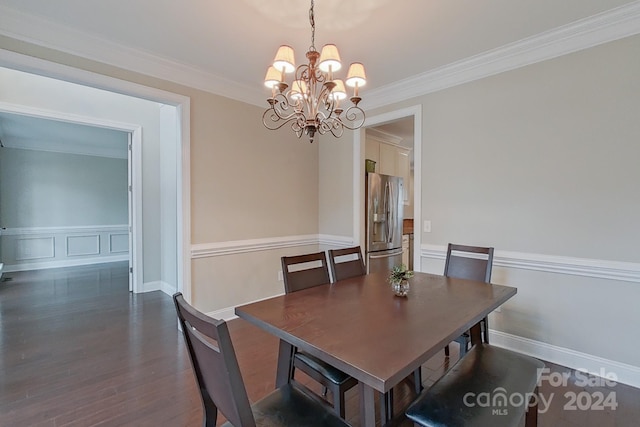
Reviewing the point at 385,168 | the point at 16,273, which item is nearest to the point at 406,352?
the point at 385,168

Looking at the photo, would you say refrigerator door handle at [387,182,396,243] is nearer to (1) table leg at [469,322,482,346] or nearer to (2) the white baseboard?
(1) table leg at [469,322,482,346]

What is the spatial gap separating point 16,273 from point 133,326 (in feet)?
14.9

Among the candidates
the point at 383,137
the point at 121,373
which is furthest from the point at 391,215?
the point at 121,373

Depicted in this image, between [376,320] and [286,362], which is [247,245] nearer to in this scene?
[286,362]

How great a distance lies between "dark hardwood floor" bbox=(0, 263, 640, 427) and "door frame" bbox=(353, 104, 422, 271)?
1.18 m

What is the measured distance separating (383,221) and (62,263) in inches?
276

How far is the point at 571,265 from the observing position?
2.32m

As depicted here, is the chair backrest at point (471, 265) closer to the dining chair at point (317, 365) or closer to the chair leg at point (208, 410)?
the dining chair at point (317, 365)

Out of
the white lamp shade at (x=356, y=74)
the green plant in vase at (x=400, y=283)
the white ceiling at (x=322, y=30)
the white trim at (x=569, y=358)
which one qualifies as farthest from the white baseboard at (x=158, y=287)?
the white trim at (x=569, y=358)

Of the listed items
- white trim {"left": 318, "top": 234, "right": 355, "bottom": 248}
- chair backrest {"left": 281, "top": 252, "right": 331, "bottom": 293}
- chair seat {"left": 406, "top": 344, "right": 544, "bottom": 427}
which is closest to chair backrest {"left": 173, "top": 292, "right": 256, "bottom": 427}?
chair seat {"left": 406, "top": 344, "right": 544, "bottom": 427}

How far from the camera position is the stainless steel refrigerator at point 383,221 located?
396cm

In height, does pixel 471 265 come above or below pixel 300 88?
below

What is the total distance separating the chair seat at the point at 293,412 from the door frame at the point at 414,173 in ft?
7.40

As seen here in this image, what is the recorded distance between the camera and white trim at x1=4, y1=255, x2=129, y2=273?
5.94 meters
